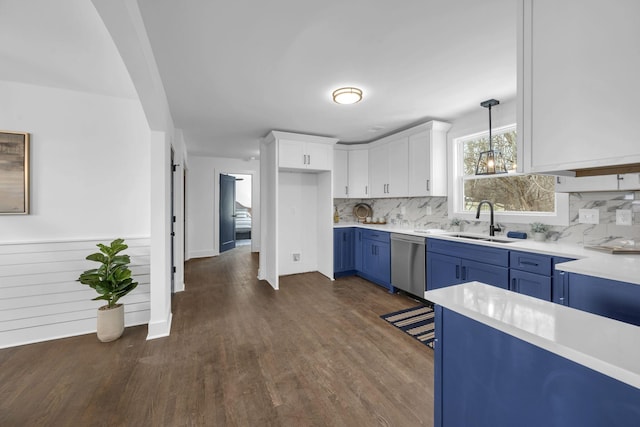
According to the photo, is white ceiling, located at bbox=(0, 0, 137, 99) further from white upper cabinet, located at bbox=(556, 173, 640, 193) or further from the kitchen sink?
the kitchen sink

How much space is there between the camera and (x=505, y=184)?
131 inches

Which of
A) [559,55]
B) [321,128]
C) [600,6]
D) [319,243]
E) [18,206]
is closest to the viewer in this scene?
[600,6]

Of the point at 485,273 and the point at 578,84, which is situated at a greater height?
the point at 578,84

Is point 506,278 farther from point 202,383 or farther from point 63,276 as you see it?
point 63,276

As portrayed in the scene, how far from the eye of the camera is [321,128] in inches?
164

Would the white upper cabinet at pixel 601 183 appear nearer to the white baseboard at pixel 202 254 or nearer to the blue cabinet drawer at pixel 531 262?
the blue cabinet drawer at pixel 531 262

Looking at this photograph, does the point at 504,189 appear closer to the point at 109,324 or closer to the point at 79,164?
the point at 109,324

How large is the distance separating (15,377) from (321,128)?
3983 mm

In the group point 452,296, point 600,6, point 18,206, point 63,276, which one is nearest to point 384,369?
point 452,296

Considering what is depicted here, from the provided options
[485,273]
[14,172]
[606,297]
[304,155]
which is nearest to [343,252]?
[304,155]

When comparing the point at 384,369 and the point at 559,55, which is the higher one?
the point at 559,55

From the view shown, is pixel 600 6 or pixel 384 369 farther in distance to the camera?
pixel 384 369

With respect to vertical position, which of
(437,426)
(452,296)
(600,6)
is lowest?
(437,426)

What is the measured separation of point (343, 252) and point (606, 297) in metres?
3.43
